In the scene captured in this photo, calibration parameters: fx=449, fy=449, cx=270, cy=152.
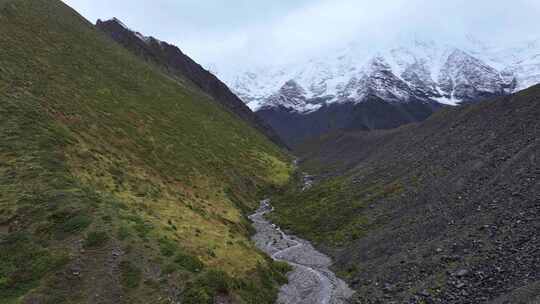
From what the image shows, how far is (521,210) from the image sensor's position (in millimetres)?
36156

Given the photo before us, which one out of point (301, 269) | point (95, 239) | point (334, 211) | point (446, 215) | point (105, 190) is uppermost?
point (446, 215)

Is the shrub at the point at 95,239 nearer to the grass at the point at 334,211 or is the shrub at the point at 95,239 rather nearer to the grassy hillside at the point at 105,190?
the grassy hillside at the point at 105,190

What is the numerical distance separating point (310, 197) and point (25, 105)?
46.0m

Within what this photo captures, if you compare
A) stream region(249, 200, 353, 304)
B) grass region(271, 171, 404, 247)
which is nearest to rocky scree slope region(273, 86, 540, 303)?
grass region(271, 171, 404, 247)

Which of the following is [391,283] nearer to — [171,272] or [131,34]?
[171,272]

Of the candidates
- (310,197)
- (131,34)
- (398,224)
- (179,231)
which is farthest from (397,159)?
(131,34)

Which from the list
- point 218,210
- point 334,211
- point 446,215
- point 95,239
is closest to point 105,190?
point 95,239

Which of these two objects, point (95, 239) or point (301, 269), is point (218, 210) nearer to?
point (301, 269)

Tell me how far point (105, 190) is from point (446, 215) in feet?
108

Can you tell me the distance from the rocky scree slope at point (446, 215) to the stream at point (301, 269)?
162cm

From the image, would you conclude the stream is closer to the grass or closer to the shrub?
the grass

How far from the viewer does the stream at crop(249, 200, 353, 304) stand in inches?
1384

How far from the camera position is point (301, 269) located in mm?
42781

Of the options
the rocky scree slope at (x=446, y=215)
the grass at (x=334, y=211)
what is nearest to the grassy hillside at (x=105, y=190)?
the grass at (x=334, y=211)
